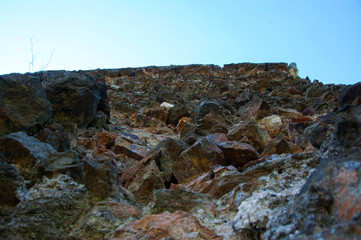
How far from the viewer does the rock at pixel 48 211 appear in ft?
4.41

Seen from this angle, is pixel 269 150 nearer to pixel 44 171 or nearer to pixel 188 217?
pixel 188 217

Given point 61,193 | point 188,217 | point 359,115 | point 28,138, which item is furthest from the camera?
point 28,138

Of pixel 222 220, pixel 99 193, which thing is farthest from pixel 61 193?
pixel 222 220

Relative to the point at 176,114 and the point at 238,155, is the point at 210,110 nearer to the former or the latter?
the point at 176,114

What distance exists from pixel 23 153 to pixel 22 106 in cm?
109

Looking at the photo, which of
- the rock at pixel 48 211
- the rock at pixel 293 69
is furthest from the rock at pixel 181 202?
the rock at pixel 293 69

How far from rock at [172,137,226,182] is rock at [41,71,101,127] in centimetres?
229

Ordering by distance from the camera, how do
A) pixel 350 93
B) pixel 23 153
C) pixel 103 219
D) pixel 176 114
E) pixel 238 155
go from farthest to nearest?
pixel 176 114, pixel 238 155, pixel 23 153, pixel 350 93, pixel 103 219

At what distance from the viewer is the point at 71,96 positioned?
169 inches

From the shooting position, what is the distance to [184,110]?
561cm

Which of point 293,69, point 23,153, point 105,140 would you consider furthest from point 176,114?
point 293,69

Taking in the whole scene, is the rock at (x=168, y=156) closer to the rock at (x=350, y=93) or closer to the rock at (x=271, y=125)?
the rock at (x=350, y=93)

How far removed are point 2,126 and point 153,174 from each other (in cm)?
124

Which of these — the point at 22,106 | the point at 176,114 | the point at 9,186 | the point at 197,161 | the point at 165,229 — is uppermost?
the point at 176,114
